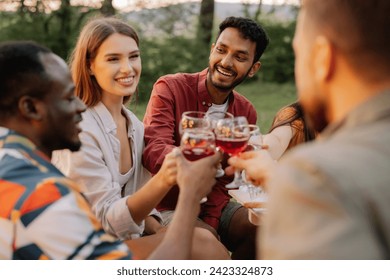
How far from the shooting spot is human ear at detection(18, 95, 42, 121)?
2.04 metres

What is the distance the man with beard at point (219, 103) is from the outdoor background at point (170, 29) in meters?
7.74

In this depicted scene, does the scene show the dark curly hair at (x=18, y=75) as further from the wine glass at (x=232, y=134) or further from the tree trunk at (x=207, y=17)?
the tree trunk at (x=207, y=17)

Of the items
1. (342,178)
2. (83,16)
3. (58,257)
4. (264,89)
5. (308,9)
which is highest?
(308,9)

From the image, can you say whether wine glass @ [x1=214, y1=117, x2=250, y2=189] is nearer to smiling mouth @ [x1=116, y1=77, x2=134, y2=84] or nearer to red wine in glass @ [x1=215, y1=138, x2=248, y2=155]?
red wine in glass @ [x1=215, y1=138, x2=248, y2=155]

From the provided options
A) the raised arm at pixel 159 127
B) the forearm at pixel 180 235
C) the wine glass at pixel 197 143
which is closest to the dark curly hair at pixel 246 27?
the raised arm at pixel 159 127

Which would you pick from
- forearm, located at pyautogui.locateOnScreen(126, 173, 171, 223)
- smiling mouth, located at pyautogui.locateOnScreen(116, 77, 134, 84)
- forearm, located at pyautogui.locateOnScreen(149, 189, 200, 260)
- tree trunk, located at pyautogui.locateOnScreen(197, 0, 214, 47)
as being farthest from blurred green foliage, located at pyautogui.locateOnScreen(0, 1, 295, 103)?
forearm, located at pyautogui.locateOnScreen(149, 189, 200, 260)

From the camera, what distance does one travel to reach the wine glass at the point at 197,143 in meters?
2.63

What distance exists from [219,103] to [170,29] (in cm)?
1072

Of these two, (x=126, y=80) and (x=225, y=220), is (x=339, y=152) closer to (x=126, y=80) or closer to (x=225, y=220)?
(x=126, y=80)

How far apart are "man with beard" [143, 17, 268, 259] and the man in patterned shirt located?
1.22 m

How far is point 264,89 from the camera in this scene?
585 inches

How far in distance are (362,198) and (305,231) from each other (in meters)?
0.12

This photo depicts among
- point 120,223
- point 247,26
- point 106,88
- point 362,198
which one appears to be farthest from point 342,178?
point 247,26
